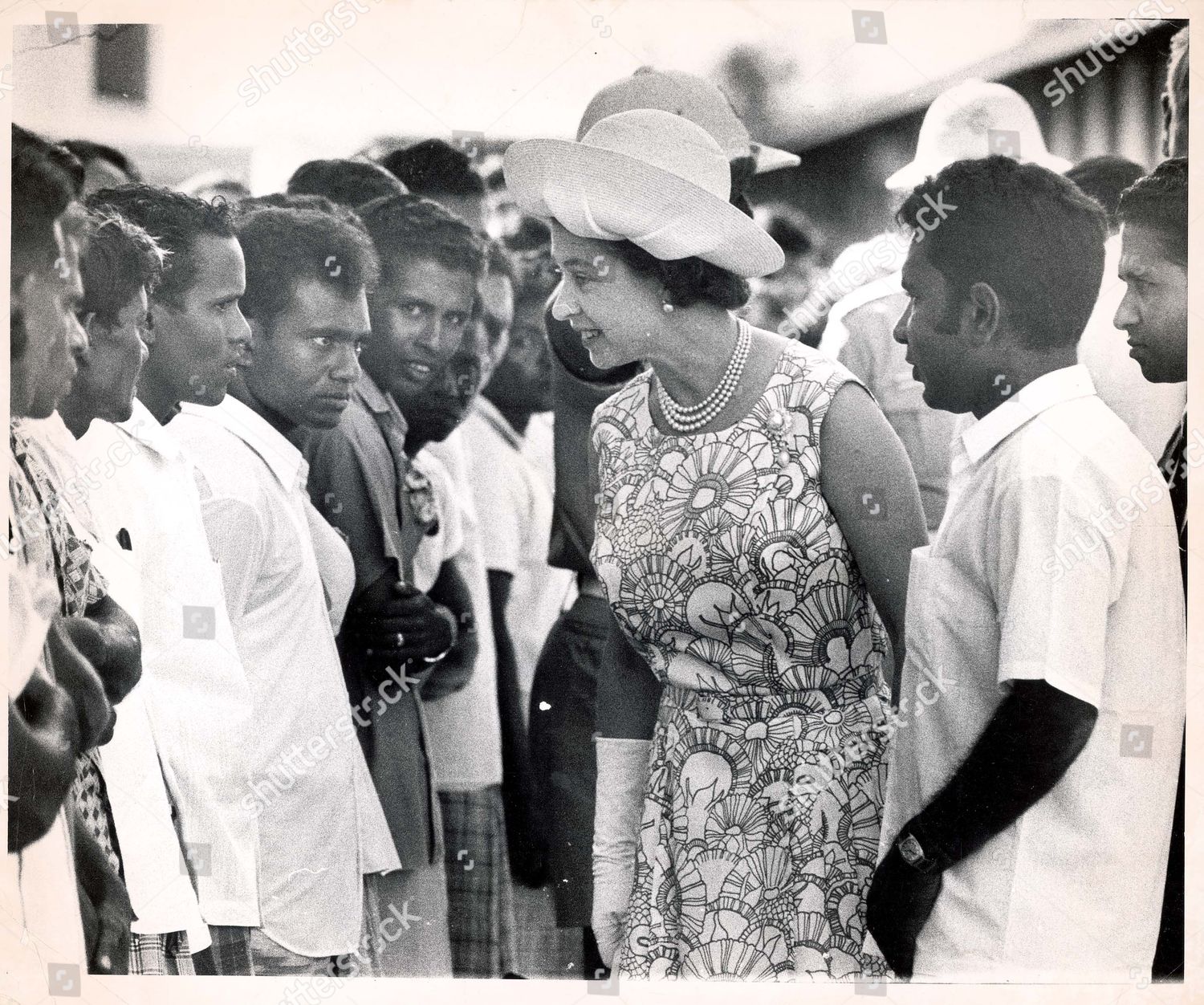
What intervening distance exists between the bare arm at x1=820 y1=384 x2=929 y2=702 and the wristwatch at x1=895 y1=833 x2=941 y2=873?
355mm

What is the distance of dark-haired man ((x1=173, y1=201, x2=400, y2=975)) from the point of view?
3498 millimetres

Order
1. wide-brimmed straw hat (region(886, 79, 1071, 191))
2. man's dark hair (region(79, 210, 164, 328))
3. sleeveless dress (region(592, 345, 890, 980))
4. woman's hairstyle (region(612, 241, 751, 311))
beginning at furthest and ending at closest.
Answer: man's dark hair (region(79, 210, 164, 328)) < wide-brimmed straw hat (region(886, 79, 1071, 191)) < woman's hairstyle (region(612, 241, 751, 311)) < sleeveless dress (region(592, 345, 890, 980))

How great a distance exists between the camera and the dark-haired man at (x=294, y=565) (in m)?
3.50

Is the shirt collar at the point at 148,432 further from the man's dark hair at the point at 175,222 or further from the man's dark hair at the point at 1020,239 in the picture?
the man's dark hair at the point at 1020,239

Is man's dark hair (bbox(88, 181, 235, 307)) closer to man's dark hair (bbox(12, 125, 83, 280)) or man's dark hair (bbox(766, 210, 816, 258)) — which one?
man's dark hair (bbox(12, 125, 83, 280))

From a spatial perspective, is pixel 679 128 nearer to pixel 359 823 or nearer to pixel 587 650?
pixel 587 650

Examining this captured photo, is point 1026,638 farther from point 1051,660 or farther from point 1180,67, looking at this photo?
point 1180,67

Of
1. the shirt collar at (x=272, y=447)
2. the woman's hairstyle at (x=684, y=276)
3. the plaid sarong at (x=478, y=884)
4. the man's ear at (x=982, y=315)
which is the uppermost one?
the woman's hairstyle at (x=684, y=276)

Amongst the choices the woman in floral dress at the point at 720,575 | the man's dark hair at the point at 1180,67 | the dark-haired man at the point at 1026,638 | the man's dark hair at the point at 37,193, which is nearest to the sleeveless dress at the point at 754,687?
the woman in floral dress at the point at 720,575

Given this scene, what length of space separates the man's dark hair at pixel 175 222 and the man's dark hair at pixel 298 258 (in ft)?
0.34

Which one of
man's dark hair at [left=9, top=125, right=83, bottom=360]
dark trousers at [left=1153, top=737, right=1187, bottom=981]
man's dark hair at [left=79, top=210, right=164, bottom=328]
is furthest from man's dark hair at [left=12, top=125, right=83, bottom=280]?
dark trousers at [left=1153, top=737, right=1187, bottom=981]

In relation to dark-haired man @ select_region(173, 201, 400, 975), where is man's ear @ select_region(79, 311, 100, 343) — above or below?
above

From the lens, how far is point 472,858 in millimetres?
3527

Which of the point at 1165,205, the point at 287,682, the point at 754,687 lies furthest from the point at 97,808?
the point at 1165,205
